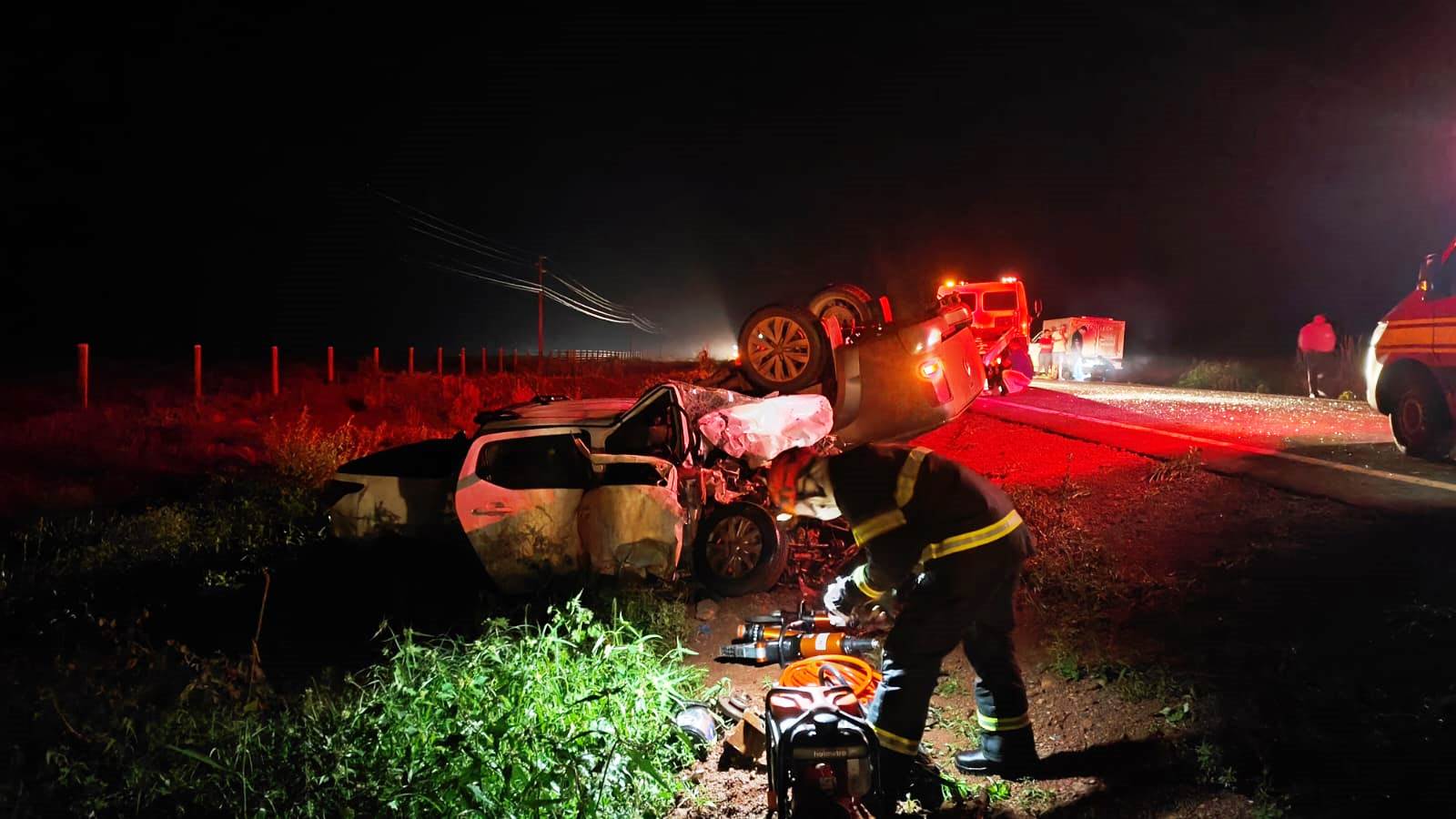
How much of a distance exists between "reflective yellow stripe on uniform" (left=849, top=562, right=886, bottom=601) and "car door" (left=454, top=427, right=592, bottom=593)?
8.18ft

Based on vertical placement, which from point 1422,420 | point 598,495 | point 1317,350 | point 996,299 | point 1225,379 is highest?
point 996,299

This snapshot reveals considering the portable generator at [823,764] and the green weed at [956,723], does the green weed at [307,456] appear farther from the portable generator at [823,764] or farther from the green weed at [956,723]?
the portable generator at [823,764]

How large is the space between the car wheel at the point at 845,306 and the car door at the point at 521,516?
336cm

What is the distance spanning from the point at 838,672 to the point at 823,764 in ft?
4.22

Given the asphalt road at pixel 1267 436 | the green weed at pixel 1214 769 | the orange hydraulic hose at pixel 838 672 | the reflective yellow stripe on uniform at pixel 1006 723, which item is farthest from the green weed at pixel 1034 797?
the asphalt road at pixel 1267 436

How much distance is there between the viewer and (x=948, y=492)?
375cm

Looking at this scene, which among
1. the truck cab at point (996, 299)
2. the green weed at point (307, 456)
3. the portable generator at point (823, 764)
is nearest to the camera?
the portable generator at point (823, 764)

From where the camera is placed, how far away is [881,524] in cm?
378

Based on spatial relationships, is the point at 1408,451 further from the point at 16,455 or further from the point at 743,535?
the point at 16,455

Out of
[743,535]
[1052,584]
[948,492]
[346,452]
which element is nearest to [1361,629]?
[1052,584]

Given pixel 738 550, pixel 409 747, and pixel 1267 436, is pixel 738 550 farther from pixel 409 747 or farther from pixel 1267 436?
pixel 1267 436

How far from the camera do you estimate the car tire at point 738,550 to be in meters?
6.22

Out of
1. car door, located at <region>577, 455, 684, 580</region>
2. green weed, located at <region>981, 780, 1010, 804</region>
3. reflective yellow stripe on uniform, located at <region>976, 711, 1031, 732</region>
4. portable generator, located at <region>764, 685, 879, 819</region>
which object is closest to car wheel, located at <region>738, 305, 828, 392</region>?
car door, located at <region>577, 455, 684, 580</region>

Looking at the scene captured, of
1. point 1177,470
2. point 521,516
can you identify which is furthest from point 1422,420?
point 521,516
